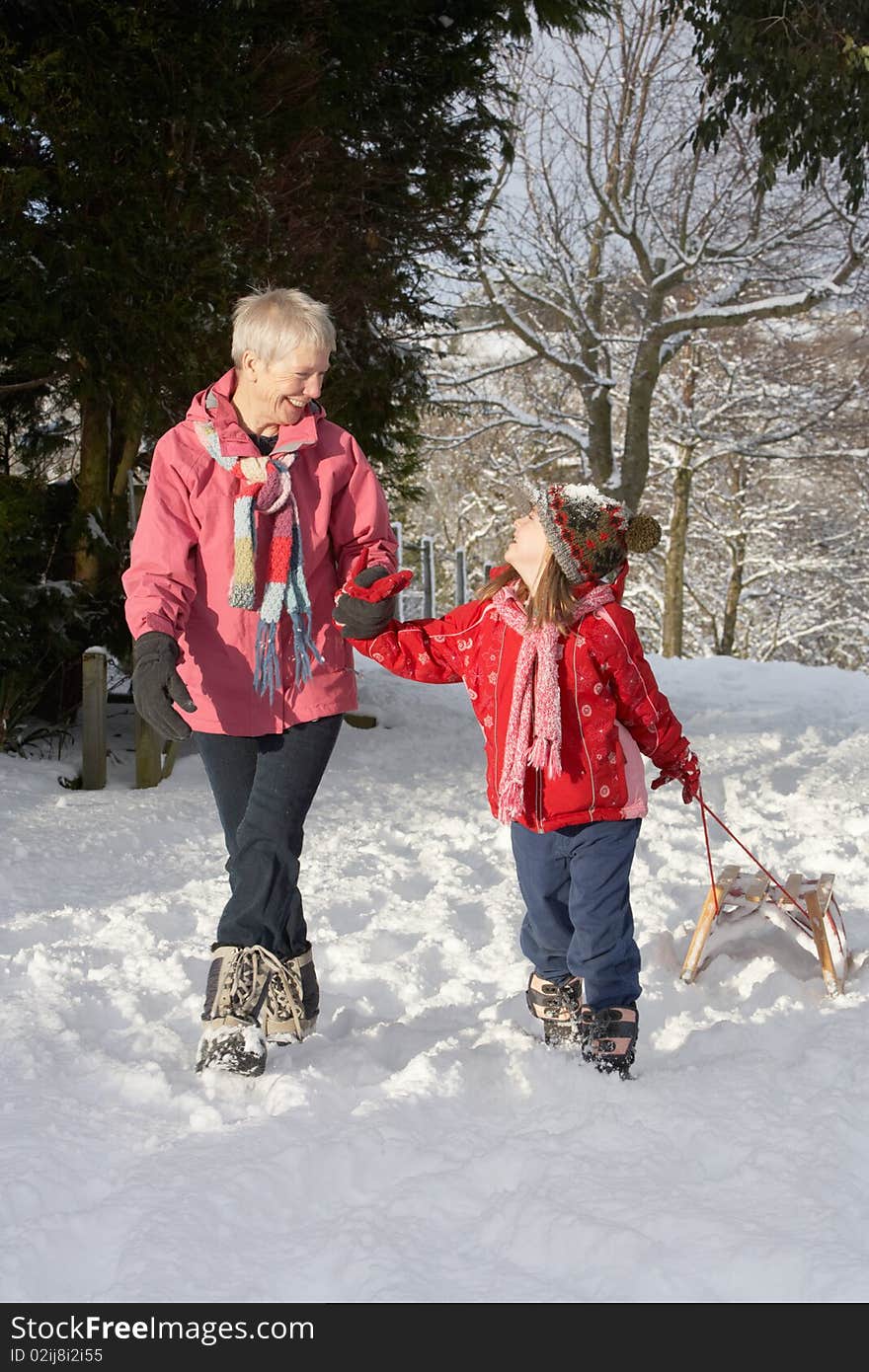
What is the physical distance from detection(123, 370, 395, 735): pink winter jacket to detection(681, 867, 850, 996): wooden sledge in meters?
1.51

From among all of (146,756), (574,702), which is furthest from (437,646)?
(146,756)

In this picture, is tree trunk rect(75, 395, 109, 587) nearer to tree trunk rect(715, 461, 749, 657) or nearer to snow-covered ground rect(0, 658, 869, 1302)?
snow-covered ground rect(0, 658, 869, 1302)

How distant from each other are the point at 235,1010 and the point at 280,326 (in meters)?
1.71

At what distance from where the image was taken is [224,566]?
3.29 meters

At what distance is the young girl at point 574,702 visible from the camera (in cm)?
330

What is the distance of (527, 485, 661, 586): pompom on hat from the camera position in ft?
10.9

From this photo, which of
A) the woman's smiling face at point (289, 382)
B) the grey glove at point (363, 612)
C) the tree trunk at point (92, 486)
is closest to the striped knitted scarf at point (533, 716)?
the grey glove at point (363, 612)

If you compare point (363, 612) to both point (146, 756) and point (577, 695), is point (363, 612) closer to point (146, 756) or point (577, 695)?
point (577, 695)

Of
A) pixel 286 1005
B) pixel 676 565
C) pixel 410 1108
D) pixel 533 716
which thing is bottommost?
pixel 410 1108

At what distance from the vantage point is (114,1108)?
3.05m

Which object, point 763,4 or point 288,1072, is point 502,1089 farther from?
point 763,4

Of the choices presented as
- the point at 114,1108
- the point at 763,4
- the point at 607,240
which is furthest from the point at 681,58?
the point at 114,1108

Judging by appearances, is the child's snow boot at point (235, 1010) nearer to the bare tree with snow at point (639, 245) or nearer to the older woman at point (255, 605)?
the older woman at point (255, 605)
